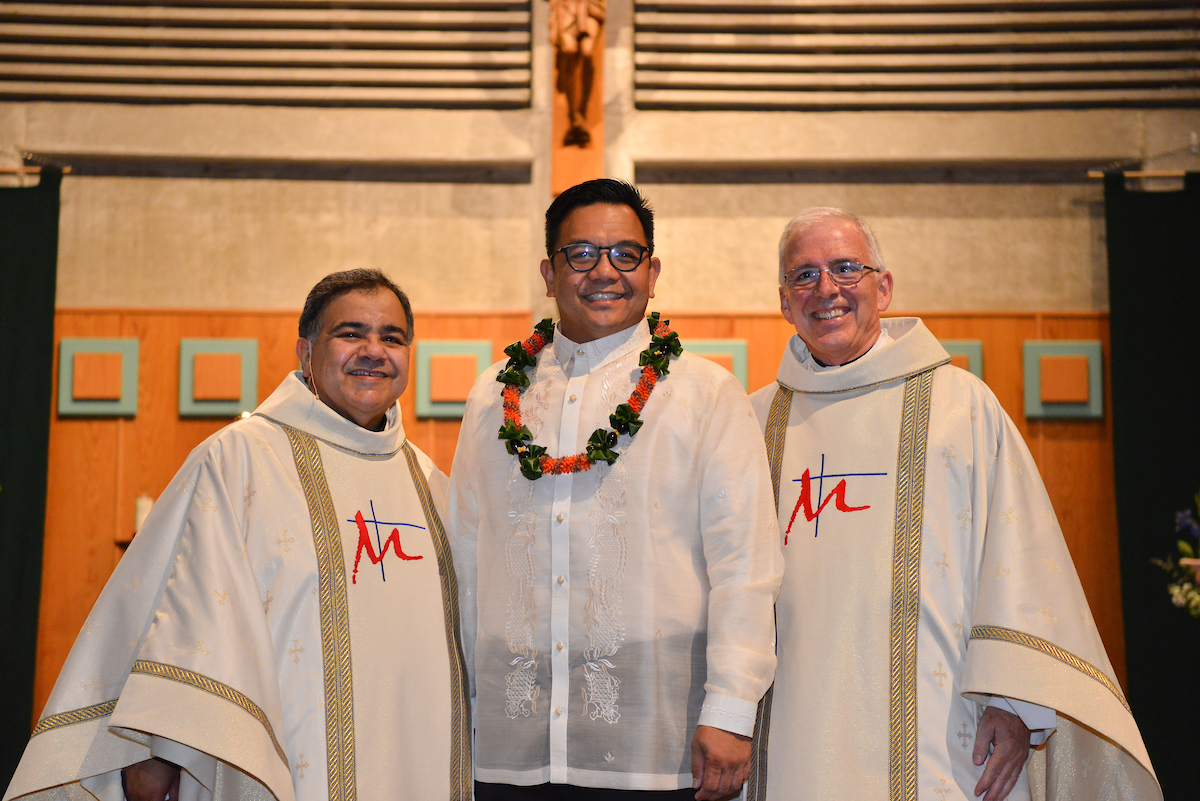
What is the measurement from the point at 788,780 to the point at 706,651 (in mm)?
441

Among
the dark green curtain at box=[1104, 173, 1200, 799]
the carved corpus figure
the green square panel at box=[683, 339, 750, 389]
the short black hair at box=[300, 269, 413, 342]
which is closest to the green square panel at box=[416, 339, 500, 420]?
the green square panel at box=[683, 339, 750, 389]

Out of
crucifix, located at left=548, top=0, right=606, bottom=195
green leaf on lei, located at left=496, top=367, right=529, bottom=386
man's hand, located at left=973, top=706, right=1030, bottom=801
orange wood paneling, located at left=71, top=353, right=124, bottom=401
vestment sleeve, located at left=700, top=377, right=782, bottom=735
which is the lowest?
man's hand, located at left=973, top=706, right=1030, bottom=801

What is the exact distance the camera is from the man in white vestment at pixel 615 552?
2.09 meters

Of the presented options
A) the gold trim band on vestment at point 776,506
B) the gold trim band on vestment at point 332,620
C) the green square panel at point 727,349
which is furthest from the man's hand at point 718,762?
→ the green square panel at point 727,349

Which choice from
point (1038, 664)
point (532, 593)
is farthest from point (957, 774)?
point (532, 593)

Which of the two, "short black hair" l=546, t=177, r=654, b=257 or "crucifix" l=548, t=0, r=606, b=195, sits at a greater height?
"crucifix" l=548, t=0, r=606, b=195

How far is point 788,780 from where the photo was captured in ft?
7.63

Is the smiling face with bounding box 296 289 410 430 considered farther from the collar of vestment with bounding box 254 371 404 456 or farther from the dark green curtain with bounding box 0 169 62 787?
the dark green curtain with bounding box 0 169 62 787

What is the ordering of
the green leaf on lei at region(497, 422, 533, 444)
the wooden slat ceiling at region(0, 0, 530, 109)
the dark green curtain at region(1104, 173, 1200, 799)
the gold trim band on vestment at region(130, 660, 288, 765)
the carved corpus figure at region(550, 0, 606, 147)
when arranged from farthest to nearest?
1. the wooden slat ceiling at region(0, 0, 530, 109)
2. the carved corpus figure at region(550, 0, 606, 147)
3. the dark green curtain at region(1104, 173, 1200, 799)
4. the green leaf on lei at region(497, 422, 533, 444)
5. the gold trim band on vestment at region(130, 660, 288, 765)

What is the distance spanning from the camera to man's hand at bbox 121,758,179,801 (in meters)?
2.24

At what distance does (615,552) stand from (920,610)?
0.76m

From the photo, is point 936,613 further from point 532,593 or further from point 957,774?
point 532,593

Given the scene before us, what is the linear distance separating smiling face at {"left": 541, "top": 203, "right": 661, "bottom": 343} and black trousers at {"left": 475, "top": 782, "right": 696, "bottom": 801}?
1026 millimetres

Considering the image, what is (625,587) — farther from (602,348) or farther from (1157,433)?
(1157,433)
